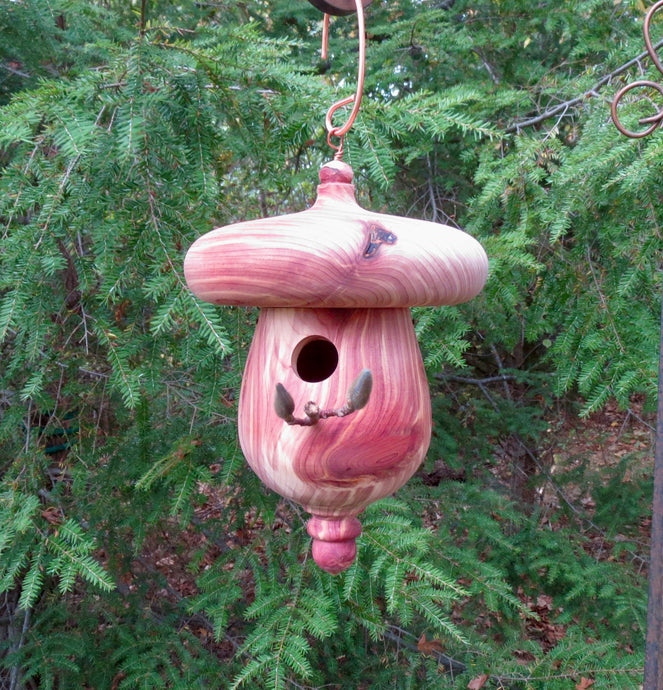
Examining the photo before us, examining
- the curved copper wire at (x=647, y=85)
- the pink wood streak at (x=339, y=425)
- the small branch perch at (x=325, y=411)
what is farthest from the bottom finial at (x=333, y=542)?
the curved copper wire at (x=647, y=85)

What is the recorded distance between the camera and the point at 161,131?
157 cm

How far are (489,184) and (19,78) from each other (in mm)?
1813

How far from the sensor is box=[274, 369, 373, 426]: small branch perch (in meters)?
0.78

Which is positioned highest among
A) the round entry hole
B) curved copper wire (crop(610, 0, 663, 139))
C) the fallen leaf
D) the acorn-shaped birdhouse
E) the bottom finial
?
curved copper wire (crop(610, 0, 663, 139))

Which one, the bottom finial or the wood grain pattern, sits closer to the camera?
the wood grain pattern

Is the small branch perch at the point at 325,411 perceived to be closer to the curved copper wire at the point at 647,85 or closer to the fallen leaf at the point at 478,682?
the curved copper wire at the point at 647,85

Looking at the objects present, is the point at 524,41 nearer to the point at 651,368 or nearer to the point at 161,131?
the point at 651,368

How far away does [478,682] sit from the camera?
6.77ft

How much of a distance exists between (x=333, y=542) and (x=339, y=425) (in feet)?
0.85

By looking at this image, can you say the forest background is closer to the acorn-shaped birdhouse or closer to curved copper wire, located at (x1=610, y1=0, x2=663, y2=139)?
the acorn-shaped birdhouse

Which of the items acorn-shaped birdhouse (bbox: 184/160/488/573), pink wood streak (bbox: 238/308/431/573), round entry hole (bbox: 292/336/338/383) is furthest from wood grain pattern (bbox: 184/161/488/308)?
round entry hole (bbox: 292/336/338/383)

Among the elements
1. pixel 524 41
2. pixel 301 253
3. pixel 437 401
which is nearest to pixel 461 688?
pixel 437 401

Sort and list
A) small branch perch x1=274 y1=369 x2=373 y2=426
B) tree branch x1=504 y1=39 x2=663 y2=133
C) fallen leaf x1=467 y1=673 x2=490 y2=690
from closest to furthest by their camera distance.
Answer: small branch perch x1=274 y1=369 x2=373 y2=426 → tree branch x1=504 y1=39 x2=663 y2=133 → fallen leaf x1=467 y1=673 x2=490 y2=690

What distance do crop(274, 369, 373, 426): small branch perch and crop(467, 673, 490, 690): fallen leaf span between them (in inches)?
65.3
